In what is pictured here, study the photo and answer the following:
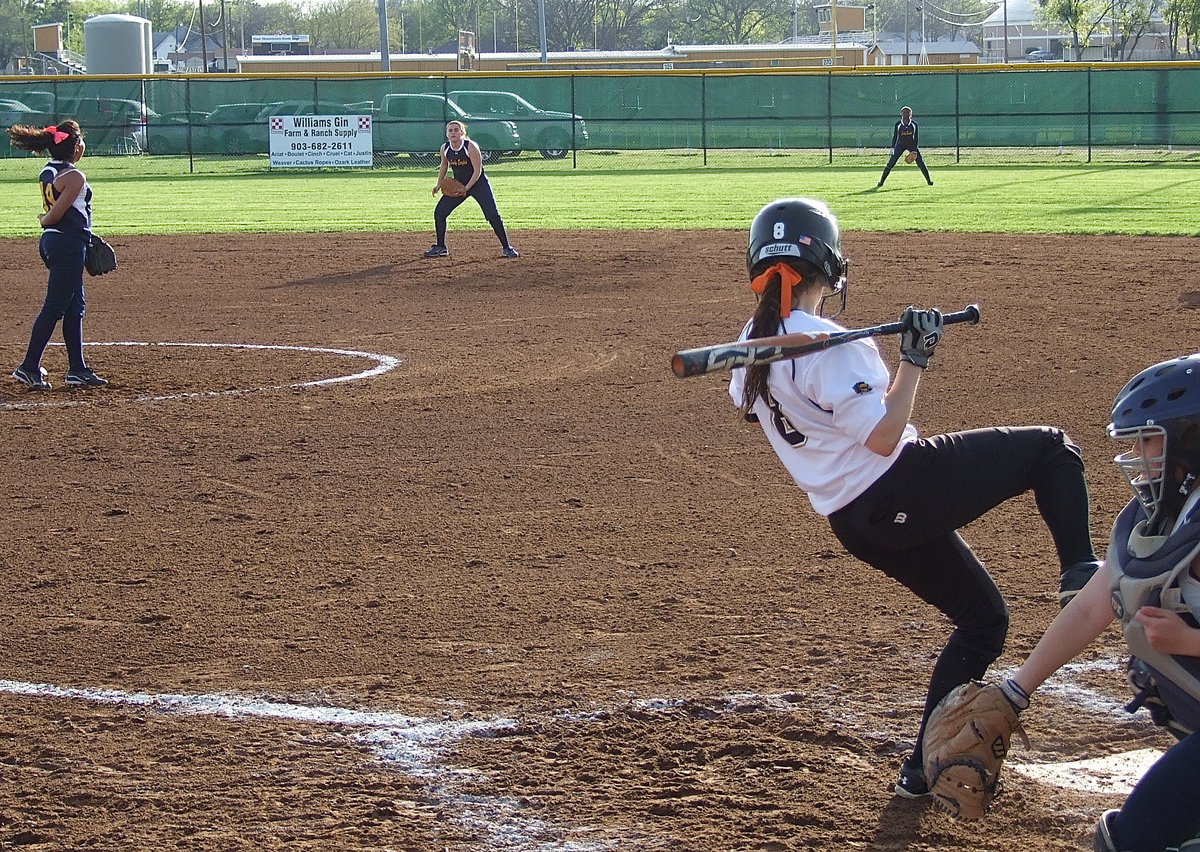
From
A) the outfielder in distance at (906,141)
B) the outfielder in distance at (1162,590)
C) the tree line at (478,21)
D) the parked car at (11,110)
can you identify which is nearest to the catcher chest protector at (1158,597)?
the outfielder in distance at (1162,590)

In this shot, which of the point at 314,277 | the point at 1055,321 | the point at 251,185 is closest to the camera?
the point at 1055,321

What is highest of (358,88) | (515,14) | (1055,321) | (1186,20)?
(515,14)

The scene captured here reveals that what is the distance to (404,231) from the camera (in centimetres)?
2103

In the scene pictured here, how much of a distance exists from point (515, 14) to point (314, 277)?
107 metres

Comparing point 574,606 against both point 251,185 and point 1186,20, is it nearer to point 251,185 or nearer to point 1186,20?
point 251,185

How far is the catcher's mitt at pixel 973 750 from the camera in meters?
3.16

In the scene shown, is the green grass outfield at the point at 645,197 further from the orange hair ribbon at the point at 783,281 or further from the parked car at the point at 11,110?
the orange hair ribbon at the point at 783,281

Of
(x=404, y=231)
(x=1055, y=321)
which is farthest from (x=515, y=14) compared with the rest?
(x=1055, y=321)

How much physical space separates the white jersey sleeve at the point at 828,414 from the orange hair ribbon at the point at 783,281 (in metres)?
0.03

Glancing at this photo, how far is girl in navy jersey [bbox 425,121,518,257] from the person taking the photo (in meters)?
17.8

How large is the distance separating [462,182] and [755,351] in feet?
50.7

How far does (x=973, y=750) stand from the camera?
317cm

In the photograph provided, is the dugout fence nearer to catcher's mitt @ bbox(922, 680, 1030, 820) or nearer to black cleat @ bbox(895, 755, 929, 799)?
black cleat @ bbox(895, 755, 929, 799)

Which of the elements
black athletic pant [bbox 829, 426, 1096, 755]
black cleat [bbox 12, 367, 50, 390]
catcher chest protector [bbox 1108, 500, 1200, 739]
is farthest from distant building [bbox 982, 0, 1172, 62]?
catcher chest protector [bbox 1108, 500, 1200, 739]
